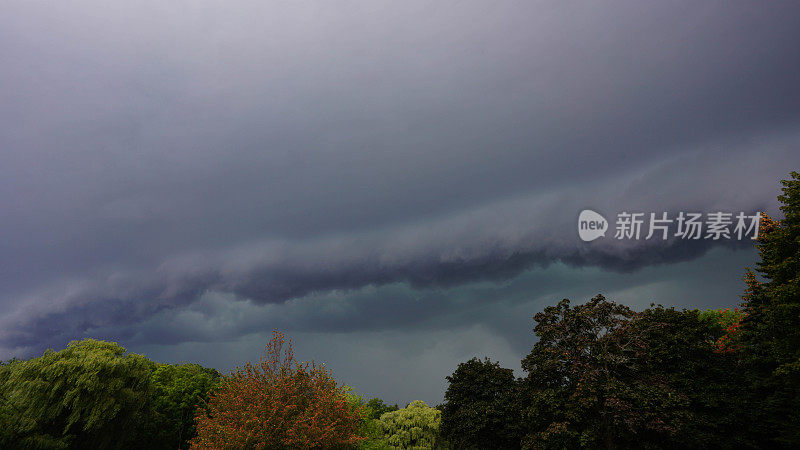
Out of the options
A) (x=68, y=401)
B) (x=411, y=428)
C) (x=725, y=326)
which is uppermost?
(x=725, y=326)

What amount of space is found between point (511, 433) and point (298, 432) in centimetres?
1561

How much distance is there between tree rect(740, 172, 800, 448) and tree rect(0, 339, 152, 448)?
37.7 meters

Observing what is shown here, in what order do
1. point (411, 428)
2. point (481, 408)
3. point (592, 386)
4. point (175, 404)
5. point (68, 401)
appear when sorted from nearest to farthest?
point (592, 386)
point (68, 401)
point (481, 408)
point (411, 428)
point (175, 404)

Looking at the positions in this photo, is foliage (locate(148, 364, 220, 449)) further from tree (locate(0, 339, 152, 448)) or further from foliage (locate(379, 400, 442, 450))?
foliage (locate(379, 400, 442, 450))

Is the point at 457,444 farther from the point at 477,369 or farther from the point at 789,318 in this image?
the point at 789,318

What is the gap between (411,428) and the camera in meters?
38.7

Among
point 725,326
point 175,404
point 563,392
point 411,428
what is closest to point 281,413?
point 563,392

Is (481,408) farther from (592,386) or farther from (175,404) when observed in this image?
(175,404)

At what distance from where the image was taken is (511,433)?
2811cm

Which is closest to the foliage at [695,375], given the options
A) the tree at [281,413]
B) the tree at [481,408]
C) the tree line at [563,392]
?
the tree line at [563,392]

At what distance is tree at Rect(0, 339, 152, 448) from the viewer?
2614 cm

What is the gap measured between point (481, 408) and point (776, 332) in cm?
1728

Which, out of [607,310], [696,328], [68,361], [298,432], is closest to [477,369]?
[607,310]

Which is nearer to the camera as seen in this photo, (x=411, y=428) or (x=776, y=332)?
(x=776, y=332)
